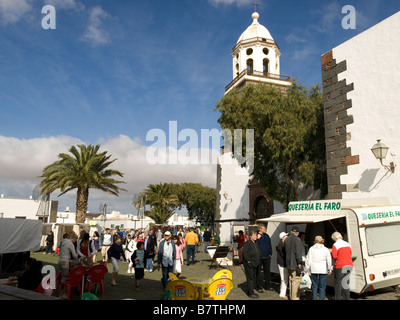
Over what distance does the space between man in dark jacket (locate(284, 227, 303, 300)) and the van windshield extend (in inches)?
70.3

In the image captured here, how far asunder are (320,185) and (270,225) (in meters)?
5.69

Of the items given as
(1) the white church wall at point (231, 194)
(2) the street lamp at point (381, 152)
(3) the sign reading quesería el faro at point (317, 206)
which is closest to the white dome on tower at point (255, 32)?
(1) the white church wall at point (231, 194)

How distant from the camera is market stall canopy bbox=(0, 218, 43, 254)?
12.6 meters

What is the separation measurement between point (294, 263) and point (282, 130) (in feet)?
25.8

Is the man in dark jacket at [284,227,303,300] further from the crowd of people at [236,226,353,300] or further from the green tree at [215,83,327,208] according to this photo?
the green tree at [215,83,327,208]

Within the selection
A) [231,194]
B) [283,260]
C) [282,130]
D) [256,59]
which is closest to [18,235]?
[283,260]

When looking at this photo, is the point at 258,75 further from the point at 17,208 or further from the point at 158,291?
the point at 17,208

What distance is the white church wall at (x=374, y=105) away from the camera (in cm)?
1034

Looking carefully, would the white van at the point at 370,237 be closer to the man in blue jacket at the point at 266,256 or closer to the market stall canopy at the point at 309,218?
the market stall canopy at the point at 309,218

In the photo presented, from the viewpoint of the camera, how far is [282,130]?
47.7ft

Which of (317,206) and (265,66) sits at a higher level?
(265,66)

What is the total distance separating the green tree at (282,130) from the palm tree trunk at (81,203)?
14.3 metres

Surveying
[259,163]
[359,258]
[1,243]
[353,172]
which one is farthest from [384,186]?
[1,243]
